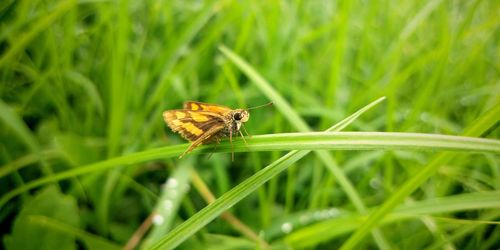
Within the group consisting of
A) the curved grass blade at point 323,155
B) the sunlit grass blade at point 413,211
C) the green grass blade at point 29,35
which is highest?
the green grass blade at point 29,35

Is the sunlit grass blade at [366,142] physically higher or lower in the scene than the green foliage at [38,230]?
lower

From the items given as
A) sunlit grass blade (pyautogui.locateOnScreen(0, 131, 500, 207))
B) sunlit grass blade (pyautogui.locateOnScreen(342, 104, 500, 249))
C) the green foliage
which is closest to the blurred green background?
the green foliage

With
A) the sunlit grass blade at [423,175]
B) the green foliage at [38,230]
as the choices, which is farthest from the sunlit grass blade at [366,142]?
the green foliage at [38,230]

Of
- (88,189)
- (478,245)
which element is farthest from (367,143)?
(88,189)

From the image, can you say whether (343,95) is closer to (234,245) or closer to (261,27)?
(261,27)

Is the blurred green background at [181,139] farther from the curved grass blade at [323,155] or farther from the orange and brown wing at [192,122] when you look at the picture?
the orange and brown wing at [192,122]

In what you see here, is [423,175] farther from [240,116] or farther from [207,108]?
[207,108]

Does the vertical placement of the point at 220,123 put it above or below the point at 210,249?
above
